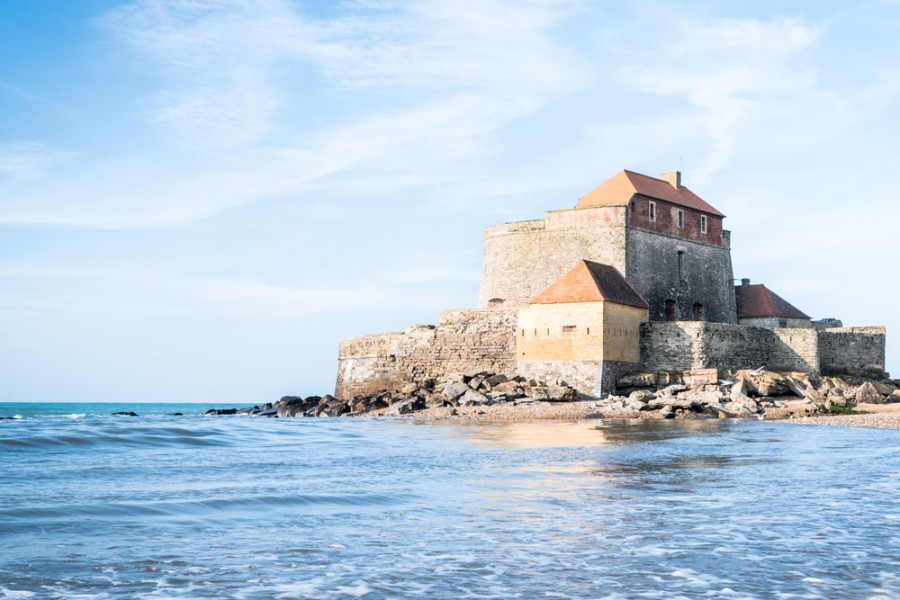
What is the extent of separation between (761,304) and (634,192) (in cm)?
851

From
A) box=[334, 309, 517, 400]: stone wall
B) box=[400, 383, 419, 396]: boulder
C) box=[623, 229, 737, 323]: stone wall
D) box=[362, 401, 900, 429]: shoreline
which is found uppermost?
box=[623, 229, 737, 323]: stone wall

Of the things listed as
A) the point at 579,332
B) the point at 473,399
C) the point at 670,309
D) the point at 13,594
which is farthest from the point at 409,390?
the point at 13,594

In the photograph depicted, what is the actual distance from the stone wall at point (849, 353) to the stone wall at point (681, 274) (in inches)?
214

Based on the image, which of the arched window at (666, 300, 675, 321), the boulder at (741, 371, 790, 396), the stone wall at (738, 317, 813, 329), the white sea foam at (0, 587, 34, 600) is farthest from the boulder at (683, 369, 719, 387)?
the white sea foam at (0, 587, 34, 600)

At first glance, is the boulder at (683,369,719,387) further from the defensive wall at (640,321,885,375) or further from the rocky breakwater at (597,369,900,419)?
the defensive wall at (640,321,885,375)

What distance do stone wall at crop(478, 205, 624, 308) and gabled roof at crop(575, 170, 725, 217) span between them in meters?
0.74

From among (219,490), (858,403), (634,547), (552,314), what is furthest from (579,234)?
(634,547)

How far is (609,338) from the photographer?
92.3 ft

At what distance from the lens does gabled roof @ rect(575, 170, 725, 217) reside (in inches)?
1346

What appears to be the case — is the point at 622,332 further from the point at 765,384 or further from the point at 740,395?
the point at 765,384

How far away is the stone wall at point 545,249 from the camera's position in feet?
109

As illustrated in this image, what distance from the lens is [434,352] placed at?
33.0 meters

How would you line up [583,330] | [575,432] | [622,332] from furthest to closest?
[622,332]
[583,330]
[575,432]

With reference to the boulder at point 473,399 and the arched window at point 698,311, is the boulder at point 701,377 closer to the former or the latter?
the boulder at point 473,399
